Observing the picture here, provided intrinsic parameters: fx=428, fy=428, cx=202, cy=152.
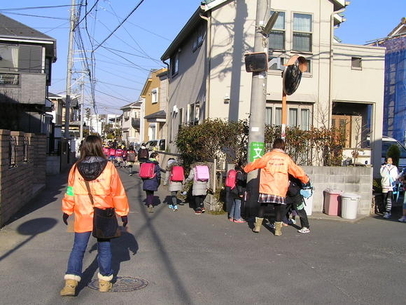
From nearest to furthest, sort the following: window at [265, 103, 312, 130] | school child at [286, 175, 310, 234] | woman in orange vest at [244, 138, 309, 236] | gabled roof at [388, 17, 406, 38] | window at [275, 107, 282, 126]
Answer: woman in orange vest at [244, 138, 309, 236]
school child at [286, 175, 310, 234]
window at [275, 107, 282, 126]
window at [265, 103, 312, 130]
gabled roof at [388, 17, 406, 38]

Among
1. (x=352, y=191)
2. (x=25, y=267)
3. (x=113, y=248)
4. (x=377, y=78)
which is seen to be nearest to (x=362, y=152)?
(x=377, y=78)

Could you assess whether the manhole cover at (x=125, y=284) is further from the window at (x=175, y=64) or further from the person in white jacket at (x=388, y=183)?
the window at (x=175, y=64)

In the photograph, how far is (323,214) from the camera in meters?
10.6

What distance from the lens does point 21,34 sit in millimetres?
Result: 20203

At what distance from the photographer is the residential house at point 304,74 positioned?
1439 centimetres

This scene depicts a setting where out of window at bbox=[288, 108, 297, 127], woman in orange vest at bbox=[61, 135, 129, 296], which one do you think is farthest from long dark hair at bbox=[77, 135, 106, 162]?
window at bbox=[288, 108, 297, 127]

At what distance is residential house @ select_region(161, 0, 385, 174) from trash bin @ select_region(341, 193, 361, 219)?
13.6 ft

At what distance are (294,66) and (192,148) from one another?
3752mm

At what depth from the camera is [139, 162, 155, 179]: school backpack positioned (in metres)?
10.3

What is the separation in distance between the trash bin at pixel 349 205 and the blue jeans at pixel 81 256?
6944 millimetres

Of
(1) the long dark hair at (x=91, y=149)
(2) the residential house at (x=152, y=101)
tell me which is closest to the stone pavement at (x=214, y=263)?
(1) the long dark hair at (x=91, y=149)

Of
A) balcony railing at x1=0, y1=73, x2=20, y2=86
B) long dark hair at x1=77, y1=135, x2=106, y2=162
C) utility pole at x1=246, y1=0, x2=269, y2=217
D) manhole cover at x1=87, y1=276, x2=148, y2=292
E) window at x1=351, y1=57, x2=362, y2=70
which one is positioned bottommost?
manhole cover at x1=87, y1=276, x2=148, y2=292

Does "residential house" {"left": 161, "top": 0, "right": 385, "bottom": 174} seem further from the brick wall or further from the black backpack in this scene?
the brick wall

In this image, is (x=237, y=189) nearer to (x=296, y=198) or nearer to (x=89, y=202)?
(x=296, y=198)
